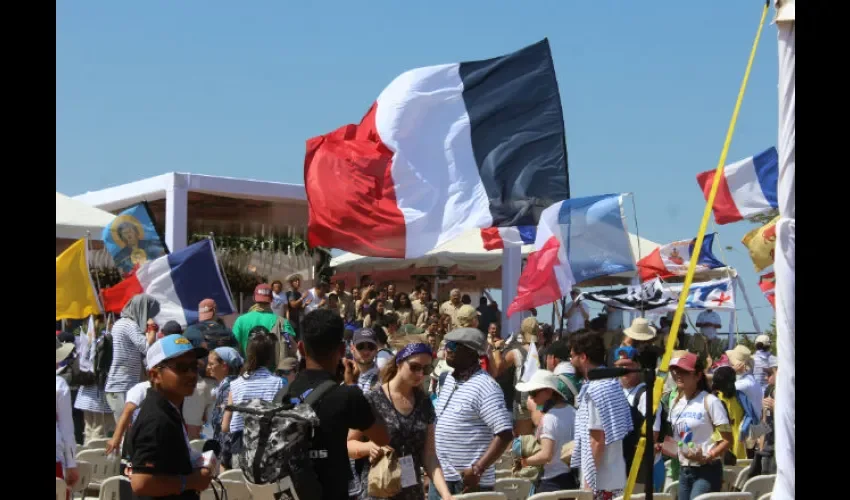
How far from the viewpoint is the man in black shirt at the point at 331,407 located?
5.36m

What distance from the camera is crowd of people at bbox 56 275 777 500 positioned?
5484 mm

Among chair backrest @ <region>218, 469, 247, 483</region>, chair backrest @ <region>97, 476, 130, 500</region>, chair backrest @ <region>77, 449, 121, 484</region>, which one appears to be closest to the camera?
chair backrest @ <region>97, 476, 130, 500</region>

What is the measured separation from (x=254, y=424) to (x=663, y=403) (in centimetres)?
458

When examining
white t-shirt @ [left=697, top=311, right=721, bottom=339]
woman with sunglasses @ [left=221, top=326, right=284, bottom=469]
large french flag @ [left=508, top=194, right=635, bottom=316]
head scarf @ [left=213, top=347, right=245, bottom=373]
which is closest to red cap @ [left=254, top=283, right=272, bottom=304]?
large french flag @ [left=508, top=194, right=635, bottom=316]

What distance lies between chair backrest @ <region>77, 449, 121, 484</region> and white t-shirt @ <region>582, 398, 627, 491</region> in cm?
431

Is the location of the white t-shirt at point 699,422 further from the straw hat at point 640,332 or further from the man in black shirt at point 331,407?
the man in black shirt at point 331,407

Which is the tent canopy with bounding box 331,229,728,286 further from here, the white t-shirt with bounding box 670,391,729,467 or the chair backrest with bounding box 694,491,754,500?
the chair backrest with bounding box 694,491,754,500

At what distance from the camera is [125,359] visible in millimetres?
13148

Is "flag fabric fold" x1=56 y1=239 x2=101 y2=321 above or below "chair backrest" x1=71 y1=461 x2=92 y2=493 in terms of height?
above

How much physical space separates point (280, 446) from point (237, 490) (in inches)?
117

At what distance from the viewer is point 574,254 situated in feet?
45.0
